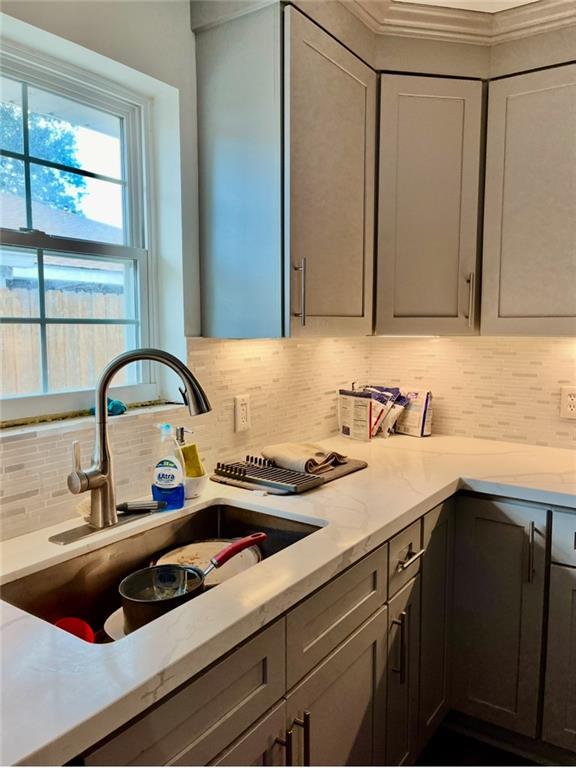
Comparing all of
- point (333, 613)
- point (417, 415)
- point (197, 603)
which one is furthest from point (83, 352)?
point (417, 415)

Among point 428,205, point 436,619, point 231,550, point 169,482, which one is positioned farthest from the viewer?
point 428,205

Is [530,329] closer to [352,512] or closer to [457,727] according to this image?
[352,512]

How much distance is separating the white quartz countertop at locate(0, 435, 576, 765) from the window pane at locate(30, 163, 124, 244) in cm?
75

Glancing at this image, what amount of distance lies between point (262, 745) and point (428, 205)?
169 cm

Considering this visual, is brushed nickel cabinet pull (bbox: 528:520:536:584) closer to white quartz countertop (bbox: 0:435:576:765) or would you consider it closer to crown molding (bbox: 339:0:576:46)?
white quartz countertop (bbox: 0:435:576:765)

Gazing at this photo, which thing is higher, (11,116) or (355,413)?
(11,116)

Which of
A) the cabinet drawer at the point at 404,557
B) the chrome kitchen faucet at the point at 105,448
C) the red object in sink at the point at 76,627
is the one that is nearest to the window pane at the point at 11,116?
the chrome kitchen faucet at the point at 105,448

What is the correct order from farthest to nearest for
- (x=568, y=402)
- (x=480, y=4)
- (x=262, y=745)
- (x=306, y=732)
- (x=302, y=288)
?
(x=568, y=402) < (x=480, y=4) < (x=302, y=288) < (x=306, y=732) < (x=262, y=745)

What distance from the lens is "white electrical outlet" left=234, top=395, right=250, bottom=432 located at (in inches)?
72.2

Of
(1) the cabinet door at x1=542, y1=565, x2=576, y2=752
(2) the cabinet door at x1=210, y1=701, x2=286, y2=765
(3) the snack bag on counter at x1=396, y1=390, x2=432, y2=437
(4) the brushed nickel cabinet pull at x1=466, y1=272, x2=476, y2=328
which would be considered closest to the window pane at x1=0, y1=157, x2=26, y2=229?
(2) the cabinet door at x1=210, y1=701, x2=286, y2=765

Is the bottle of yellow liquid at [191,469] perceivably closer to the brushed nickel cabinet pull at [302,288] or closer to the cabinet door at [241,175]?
the cabinet door at [241,175]

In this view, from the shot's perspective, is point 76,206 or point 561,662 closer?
point 76,206

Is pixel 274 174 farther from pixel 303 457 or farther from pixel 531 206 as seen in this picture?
pixel 531 206

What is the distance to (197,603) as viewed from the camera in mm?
970
